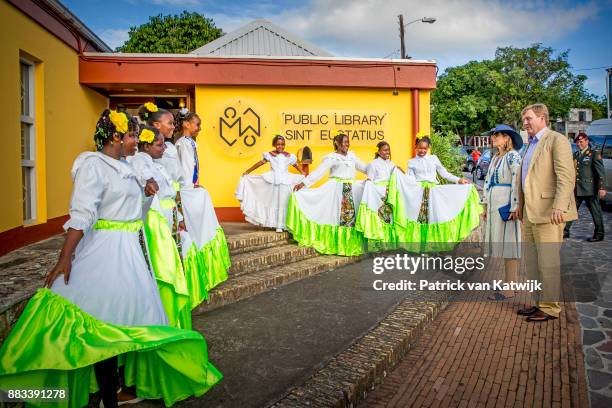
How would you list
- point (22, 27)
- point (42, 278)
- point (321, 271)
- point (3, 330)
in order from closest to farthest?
point (3, 330)
point (42, 278)
point (22, 27)
point (321, 271)

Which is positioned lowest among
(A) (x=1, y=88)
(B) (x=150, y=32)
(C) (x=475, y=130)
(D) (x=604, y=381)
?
Result: (D) (x=604, y=381)

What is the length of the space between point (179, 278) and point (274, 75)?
21.1ft

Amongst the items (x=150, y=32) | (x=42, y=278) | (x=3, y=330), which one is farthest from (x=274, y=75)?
(x=150, y=32)

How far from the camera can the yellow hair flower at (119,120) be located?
9.08ft

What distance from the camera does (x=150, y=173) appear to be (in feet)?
11.3

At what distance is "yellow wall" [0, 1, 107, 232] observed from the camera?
5578mm

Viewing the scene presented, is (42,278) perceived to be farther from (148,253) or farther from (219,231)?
(219,231)

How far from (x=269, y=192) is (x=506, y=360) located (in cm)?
475

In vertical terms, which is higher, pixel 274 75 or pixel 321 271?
pixel 274 75

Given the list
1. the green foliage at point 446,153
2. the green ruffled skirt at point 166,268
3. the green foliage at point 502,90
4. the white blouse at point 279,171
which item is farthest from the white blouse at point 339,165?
the green foliage at point 502,90

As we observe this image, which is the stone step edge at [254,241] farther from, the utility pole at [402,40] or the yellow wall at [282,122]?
the utility pole at [402,40]

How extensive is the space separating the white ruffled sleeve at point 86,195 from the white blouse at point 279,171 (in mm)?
5059

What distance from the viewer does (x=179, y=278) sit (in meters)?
3.40

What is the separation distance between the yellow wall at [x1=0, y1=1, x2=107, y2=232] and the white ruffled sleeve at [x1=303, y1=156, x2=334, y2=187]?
3.85m
